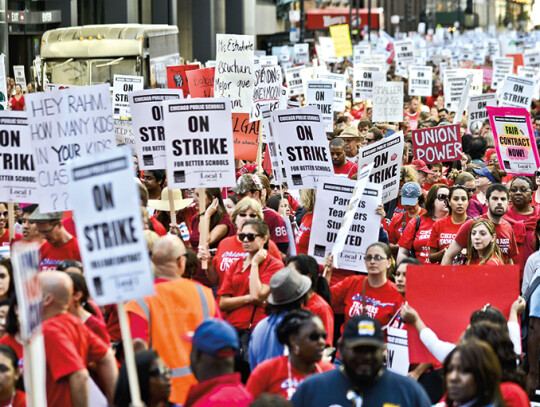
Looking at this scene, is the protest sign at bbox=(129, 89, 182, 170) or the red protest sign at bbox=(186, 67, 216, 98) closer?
the protest sign at bbox=(129, 89, 182, 170)

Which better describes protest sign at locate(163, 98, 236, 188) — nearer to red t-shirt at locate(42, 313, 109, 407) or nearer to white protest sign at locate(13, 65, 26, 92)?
red t-shirt at locate(42, 313, 109, 407)

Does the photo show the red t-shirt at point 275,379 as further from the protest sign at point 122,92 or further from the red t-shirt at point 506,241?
the protest sign at point 122,92

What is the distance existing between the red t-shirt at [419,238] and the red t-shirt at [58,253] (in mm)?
3579

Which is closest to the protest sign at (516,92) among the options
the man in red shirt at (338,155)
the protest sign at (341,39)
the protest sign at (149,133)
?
the man in red shirt at (338,155)

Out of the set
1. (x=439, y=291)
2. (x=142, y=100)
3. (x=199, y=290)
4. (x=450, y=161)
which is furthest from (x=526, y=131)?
(x=199, y=290)

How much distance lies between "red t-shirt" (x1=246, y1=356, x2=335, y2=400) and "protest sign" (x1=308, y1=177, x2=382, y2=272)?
3.03m

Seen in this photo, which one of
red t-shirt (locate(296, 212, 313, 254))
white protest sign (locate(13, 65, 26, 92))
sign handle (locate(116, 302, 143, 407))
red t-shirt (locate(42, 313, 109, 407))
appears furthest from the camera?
white protest sign (locate(13, 65, 26, 92))

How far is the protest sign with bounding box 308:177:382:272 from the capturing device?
8.70m

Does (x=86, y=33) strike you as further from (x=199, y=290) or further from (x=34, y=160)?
(x=199, y=290)

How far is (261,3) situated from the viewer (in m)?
67.2

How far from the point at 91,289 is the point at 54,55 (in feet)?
80.0

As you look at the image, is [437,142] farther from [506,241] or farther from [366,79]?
[366,79]

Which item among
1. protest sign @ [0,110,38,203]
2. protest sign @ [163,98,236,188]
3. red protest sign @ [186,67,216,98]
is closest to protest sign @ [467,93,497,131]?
red protest sign @ [186,67,216,98]

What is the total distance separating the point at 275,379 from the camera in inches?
222
